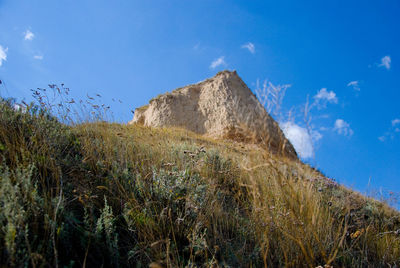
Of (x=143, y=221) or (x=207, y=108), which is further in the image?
(x=207, y=108)

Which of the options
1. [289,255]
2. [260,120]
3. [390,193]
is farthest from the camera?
[390,193]

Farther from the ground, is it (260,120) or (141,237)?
(260,120)

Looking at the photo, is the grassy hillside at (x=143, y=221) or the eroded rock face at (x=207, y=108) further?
the eroded rock face at (x=207, y=108)

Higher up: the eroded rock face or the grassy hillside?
the eroded rock face

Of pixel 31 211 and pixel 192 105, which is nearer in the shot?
pixel 31 211

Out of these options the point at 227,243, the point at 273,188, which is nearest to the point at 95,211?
the point at 227,243

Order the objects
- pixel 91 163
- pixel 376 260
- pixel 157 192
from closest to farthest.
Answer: pixel 157 192
pixel 376 260
pixel 91 163

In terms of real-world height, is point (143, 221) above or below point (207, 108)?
below

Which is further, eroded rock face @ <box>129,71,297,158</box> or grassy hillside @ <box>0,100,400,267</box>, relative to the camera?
eroded rock face @ <box>129,71,297,158</box>

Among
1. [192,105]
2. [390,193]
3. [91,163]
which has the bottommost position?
[91,163]

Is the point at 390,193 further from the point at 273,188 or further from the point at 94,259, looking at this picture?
the point at 94,259

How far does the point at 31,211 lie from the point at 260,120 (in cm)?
207

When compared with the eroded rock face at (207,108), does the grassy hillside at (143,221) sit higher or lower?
lower

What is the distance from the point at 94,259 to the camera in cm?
193
